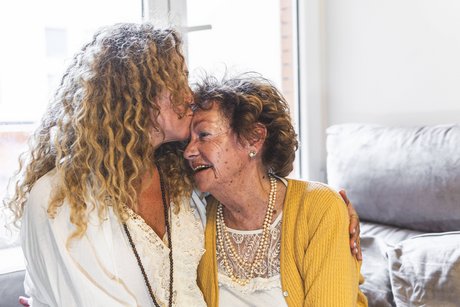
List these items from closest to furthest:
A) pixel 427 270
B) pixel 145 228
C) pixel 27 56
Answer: pixel 145 228 → pixel 427 270 → pixel 27 56

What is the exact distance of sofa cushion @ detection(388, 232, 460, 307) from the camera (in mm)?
1798

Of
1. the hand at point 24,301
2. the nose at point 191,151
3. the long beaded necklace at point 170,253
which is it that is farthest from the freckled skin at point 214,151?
the hand at point 24,301

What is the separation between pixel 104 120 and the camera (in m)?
1.38

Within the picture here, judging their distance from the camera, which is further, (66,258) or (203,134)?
(203,134)

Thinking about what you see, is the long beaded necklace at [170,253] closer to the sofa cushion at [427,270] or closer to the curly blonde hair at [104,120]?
the curly blonde hair at [104,120]

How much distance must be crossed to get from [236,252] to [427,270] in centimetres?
65

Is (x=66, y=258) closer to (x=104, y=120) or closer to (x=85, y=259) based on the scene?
(x=85, y=259)

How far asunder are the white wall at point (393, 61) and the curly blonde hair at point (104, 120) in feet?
4.44

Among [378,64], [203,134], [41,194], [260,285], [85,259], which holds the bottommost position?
[260,285]

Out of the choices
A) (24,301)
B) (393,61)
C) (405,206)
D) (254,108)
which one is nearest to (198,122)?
(254,108)

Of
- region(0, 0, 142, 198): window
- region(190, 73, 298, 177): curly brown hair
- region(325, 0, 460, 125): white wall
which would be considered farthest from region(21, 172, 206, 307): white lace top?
region(325, 0, 460, 125): white wall

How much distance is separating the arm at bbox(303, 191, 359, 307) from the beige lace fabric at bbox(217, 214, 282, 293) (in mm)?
87

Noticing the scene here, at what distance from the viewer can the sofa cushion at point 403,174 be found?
2070 mm

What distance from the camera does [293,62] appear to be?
296 cm
